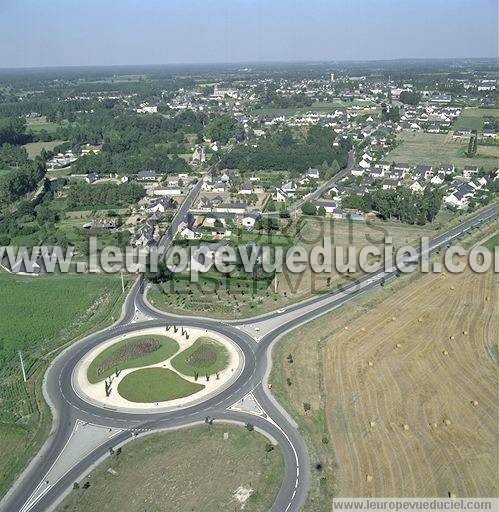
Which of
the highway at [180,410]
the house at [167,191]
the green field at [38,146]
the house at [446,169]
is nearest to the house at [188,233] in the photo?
the highway at [180,410]

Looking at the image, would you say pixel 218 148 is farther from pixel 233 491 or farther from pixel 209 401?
pixel 233 491

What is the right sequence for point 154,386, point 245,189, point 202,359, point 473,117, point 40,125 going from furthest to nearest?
point 40,125 < point 473,117 < point 245,189 < point 202,359 < point 154,386

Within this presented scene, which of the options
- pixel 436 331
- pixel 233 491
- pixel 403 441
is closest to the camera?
pixel 233 491

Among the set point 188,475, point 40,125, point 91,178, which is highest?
point 40,125

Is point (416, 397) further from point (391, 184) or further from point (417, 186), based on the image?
point (391, 184)

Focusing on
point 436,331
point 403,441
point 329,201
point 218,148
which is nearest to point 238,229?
point 329,201

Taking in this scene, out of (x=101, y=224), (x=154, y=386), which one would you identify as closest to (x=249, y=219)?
(x=101, y=224)

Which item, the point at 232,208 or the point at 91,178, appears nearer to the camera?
the point at 232,208
